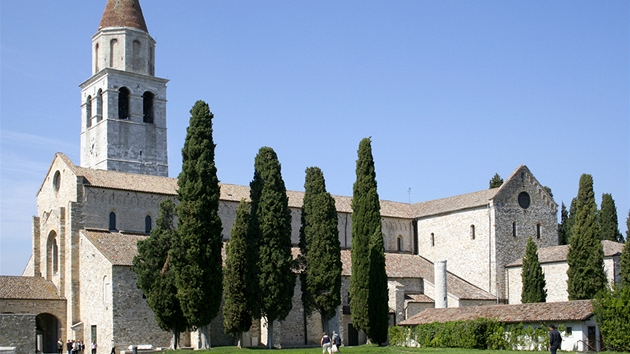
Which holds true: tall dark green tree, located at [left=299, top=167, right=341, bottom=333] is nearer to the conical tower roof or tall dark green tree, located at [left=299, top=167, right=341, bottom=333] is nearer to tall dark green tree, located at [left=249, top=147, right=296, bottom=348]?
tall dark green tree, located at [left=249, top=147, right=296, bottom=348]

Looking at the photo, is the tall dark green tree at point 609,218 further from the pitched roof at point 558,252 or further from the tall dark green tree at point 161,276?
the tall dark green tree at point 161,276

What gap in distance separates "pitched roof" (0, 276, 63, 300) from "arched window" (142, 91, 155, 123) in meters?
19.0

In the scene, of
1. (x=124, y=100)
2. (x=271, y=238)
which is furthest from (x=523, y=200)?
(x=124, y=100)

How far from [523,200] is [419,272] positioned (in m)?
9.05

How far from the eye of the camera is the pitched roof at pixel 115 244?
4381cm

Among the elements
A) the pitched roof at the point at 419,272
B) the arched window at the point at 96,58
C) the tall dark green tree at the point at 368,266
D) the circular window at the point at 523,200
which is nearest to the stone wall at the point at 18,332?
the tall dark green tree at the point at 368,266

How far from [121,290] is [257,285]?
691cm

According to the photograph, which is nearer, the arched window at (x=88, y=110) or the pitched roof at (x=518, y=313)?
the pitched roof at (x=518, y=313)

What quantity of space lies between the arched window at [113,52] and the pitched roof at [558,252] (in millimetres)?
31452

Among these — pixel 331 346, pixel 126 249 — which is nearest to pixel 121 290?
pixel 126 249

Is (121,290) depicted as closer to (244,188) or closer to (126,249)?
(126,249)

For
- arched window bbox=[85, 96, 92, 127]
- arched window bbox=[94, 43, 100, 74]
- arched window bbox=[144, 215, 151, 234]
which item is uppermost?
arched window bbox=[94, 43, 100, 74]

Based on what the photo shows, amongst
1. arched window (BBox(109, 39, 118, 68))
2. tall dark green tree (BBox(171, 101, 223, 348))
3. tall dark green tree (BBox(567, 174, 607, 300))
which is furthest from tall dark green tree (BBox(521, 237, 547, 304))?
arched window (BBox(109, 39, 118, 68))

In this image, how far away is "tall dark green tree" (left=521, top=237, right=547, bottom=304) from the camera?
165 ft
